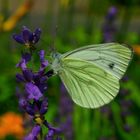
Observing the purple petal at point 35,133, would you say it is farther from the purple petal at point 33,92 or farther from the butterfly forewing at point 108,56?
the butterfly forewing at point 108,56

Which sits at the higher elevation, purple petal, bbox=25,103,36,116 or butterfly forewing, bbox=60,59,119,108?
purple petal, bbox=25,103,36,116

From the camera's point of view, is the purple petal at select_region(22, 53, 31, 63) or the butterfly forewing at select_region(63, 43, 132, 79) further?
the butterfly forewing at select_region(63, 43, 132, 79)

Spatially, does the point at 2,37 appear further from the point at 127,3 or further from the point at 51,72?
the point at 51,72

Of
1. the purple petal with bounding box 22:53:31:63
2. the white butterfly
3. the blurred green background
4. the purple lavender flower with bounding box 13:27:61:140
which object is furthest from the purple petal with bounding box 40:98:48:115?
the blurred green background

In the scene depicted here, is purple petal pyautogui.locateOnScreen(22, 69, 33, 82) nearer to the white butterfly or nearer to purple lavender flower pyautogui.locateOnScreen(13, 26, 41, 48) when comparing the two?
purple lavender flower pyautogui.locateOnScreen(13, 26, 41, 48)

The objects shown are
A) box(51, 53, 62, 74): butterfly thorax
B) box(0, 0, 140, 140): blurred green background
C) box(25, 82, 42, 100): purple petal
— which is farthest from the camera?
box(0, 0, 140, 140): blurred green background

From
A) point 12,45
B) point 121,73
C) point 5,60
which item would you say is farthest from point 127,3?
point 121,73

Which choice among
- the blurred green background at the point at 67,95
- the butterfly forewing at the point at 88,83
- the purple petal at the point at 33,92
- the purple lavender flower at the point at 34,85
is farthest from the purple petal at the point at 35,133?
the blurred green background at the point at 67,95

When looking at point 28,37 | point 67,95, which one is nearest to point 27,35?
point 28,37
